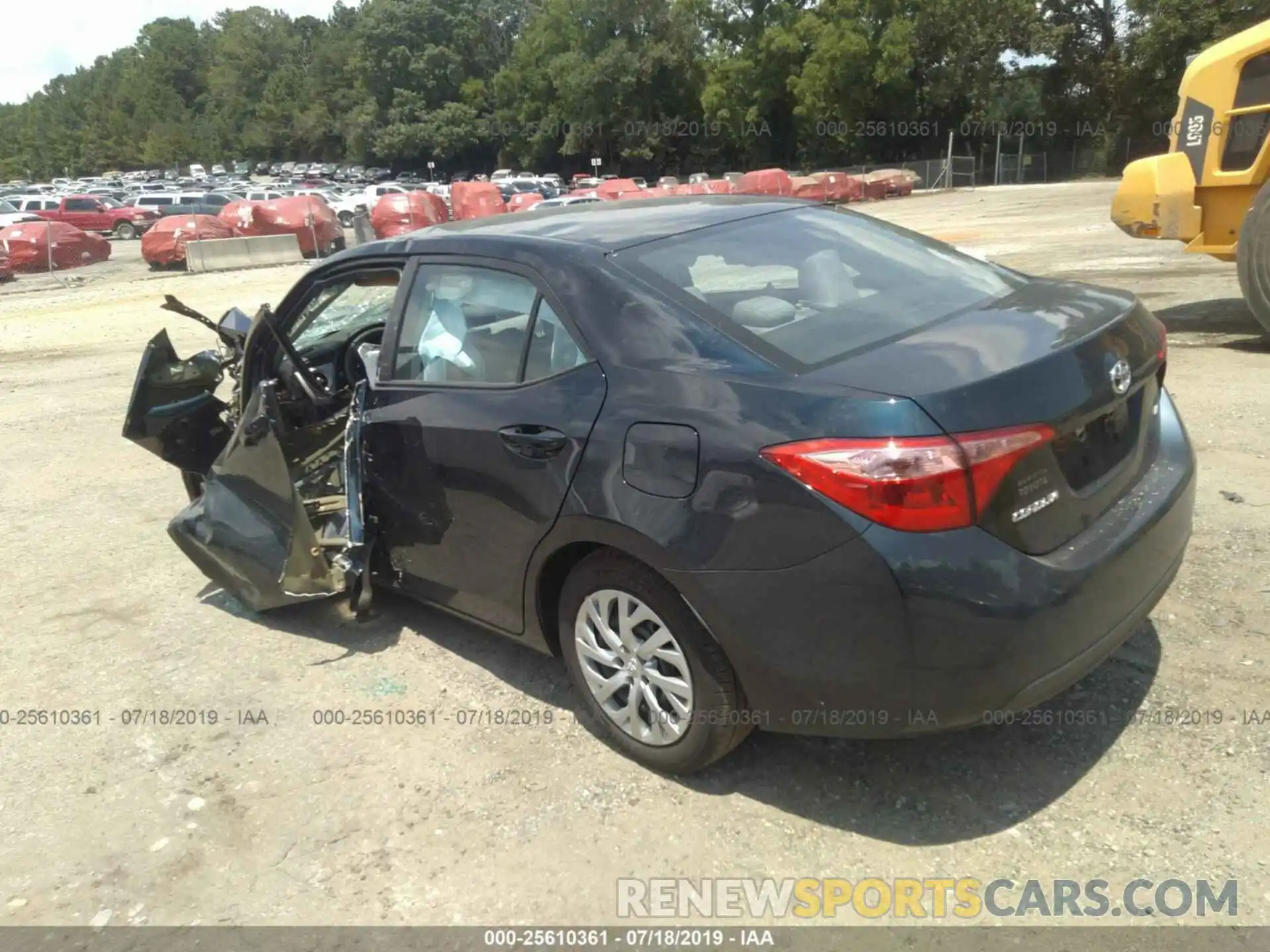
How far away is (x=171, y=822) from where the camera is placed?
315cm

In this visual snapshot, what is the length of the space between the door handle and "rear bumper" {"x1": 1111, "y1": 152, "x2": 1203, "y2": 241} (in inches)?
285

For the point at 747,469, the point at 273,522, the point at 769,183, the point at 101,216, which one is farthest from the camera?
the point at 101,216

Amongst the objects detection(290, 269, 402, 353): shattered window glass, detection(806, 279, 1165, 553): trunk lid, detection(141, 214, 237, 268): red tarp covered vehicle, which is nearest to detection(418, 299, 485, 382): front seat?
detection(290, 269, 402, 353): shattered window glass

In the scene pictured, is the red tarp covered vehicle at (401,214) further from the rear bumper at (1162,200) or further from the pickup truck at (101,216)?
the rear bumper at (1162,200)

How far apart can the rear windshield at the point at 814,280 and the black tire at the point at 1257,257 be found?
5.20 m

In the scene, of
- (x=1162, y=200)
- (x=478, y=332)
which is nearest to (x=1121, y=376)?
(x=478, y=332)

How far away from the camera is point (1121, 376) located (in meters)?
2.83

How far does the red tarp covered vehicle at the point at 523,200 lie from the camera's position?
111 ft

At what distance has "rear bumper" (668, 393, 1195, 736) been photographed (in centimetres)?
242

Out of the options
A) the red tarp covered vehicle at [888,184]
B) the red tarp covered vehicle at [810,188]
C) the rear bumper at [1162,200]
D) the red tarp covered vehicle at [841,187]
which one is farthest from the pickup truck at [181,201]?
the rear bumper at [1162,200]

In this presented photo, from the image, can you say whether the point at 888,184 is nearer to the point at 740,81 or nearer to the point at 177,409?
the point at 740,81

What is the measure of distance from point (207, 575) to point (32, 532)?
2256 millimetres

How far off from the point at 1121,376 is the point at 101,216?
4381 cm
